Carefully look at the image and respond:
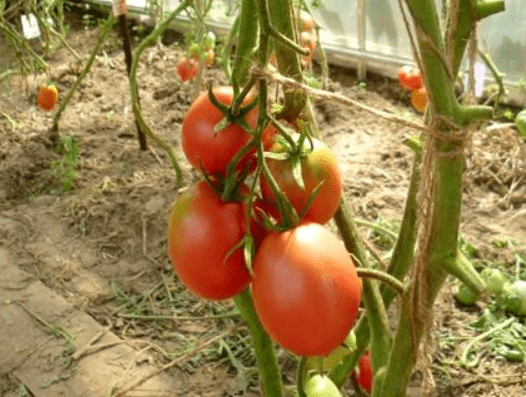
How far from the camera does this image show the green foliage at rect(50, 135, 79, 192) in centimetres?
261

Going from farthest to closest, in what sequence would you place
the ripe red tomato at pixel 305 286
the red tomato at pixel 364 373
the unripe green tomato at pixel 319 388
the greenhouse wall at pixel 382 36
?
the greenhouse wall at pixel 382 36 → the red tomato at pixel 364 373 → the unripe green tomato at pixel 319 388 → the ripe red tomato at pixel 305 286

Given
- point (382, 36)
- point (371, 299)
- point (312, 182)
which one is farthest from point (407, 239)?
point (382, 36)

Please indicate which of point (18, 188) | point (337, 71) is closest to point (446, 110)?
point (18, 188)

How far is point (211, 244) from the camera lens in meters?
0.74

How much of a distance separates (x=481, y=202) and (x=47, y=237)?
1282 millimetres

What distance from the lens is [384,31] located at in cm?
319

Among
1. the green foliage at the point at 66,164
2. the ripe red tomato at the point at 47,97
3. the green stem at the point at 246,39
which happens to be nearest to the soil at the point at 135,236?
the green foliage at the point at 66,164

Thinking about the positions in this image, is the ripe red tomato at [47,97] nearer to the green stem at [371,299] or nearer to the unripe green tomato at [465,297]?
the unripe green tomato at [465,297]

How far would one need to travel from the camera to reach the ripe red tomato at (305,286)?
2.26 feet

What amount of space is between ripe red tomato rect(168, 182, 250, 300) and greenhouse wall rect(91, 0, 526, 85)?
2.26 meters

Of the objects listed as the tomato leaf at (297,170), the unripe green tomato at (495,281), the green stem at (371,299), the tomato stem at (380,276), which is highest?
the tomato leaf at (297,170)

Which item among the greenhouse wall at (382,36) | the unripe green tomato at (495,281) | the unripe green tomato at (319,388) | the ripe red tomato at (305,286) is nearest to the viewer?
the ripe red tomato at (305,286)

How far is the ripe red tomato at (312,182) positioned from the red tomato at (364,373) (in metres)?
0.70

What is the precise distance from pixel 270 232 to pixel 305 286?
0.19ft
